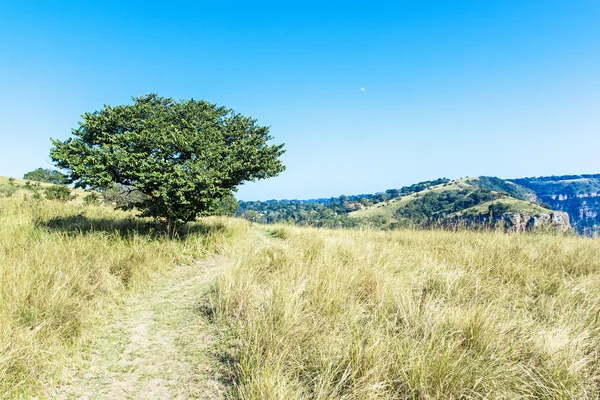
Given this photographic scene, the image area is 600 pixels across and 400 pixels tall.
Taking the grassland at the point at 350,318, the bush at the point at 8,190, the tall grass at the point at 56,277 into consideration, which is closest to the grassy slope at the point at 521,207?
the grassland at the point at 350,318

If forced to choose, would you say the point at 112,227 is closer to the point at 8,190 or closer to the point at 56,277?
the point at 56,277

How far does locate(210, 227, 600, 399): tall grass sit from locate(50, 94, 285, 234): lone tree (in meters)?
3.60

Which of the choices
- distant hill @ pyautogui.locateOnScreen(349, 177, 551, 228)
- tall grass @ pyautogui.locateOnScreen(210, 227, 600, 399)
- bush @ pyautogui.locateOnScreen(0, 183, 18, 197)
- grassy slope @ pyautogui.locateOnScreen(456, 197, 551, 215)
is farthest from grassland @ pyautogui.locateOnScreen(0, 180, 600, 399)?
grassy slope @ pyautogui.locateOnScreen(456, 197, 551, 215)

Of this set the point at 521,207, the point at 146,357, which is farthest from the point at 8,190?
the point at 521,207

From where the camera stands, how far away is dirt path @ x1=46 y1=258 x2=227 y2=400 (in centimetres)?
330

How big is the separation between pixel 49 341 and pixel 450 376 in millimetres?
5060

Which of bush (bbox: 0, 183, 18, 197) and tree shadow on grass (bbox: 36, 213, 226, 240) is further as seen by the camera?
bush (bbox: 0, 183, 18, 197)

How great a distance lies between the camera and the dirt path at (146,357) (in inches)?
130

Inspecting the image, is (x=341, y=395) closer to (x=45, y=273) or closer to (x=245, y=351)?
(x=245, y=351)

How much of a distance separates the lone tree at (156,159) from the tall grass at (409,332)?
3.60 meters

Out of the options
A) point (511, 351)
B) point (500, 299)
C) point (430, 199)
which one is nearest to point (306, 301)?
point (511, 351)

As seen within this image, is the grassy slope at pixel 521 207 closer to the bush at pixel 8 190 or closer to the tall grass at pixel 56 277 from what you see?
the tall grass at pixel 56 277

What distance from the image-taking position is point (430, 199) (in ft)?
529

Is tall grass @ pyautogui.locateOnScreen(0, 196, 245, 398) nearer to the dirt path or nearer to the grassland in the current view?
the grassland
